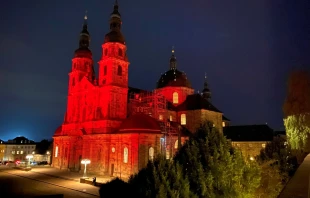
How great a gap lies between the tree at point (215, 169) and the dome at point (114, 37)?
2996 centimetres

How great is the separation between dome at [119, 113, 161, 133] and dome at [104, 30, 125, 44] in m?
12.0

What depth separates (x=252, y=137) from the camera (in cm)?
6022

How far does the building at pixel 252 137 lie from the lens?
57906 millimetres

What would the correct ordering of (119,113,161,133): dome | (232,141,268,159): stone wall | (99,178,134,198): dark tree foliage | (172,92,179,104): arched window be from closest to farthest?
(99,178,134,198): dark tree foliage → (119,113,161,133): dome → (172,92,179,104): arched window → (232,141,268,159): stone wall

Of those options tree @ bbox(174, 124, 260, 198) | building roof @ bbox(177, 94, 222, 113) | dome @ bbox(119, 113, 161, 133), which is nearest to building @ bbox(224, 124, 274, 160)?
building roof @ bbox(177, 94, 222, 113)

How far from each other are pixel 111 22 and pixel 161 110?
52.5ft

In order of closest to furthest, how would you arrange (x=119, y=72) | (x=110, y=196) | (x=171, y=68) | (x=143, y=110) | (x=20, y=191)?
(x=110, y=196) < (x=20, y=191) < (x=119, y=72) < (x=143, y=110) < (x=171, y=68)

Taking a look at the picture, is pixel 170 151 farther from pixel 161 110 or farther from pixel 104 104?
pixel 104 104

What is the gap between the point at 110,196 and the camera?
45.6 ft

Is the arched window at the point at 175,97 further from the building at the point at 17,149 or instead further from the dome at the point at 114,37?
the building at the point at 17,149

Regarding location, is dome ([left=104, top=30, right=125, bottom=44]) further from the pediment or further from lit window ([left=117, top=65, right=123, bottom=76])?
the pediment

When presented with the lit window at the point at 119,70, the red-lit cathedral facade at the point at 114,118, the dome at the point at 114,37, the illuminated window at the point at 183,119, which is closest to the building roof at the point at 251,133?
the red-lit cathedral facade at the point at 114,118

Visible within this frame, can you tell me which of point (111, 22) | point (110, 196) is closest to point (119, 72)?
point (111, 22)

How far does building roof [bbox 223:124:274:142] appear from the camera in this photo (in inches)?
2326
